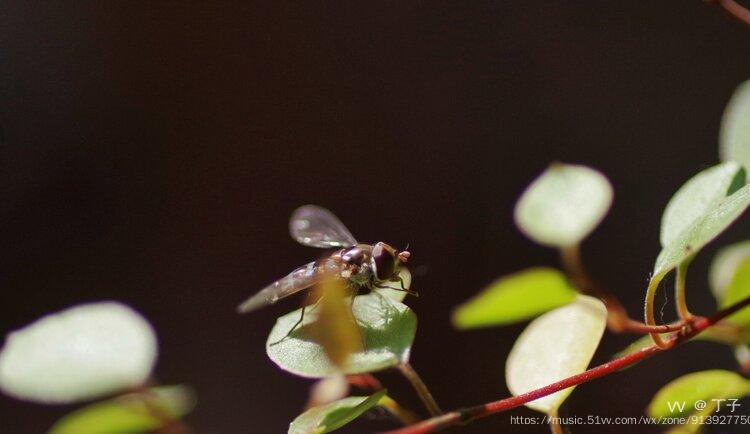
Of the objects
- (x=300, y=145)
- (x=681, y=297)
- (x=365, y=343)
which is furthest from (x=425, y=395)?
A: (x=300, y=145)

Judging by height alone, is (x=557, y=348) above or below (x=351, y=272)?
below

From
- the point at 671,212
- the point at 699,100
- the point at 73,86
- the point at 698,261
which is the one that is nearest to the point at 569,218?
the point at 671,212

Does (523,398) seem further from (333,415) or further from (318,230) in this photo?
(318,230)

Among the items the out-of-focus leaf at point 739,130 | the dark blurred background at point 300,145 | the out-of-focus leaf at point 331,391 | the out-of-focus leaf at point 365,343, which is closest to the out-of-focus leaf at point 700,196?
the out-of-focus leaf at point 739,130

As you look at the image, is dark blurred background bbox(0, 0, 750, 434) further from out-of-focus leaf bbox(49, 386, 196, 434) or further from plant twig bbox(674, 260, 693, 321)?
plant twig bbox(674, 260, 693, 321)

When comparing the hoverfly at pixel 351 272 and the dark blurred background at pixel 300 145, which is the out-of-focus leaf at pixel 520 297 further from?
the dark blurred background at pixel 300 145

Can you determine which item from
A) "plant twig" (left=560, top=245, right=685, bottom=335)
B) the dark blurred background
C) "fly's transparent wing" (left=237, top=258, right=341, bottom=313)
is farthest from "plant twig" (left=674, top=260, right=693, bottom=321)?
the dark blurred background
